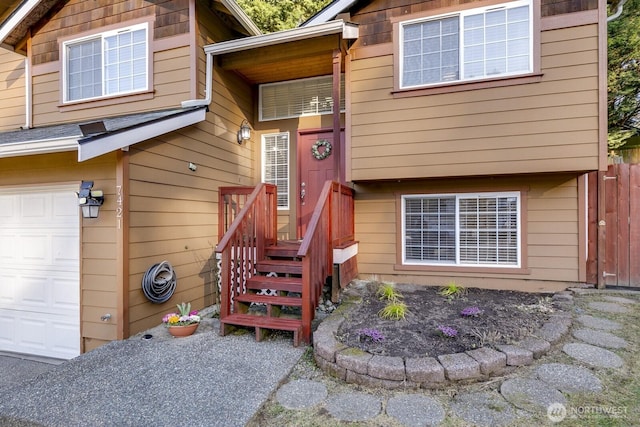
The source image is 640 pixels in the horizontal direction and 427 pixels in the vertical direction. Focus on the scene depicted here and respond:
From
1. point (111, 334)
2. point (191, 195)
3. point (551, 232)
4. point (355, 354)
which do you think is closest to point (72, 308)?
point (111, 334)

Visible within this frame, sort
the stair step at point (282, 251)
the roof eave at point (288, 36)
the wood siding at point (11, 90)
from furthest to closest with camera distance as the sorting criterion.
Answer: the wood siding at point (11, 90)
the roof eave at point (288, 36)
the stair step at point (282, 251)

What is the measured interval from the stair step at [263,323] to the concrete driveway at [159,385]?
0.37 feet

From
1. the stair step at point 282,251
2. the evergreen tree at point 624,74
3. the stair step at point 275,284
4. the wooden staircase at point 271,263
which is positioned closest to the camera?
the wooden staircase at point 271,263

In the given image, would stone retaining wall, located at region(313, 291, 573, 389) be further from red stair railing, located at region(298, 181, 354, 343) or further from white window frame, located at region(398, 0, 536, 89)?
white window frame, located at region(398, 0, 536, 89)

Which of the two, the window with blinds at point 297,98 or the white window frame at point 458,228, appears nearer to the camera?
the white window frame at point 458,228

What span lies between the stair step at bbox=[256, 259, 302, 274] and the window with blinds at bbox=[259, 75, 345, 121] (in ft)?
9.73

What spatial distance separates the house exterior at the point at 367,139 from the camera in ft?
12.6

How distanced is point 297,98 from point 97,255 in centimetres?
395

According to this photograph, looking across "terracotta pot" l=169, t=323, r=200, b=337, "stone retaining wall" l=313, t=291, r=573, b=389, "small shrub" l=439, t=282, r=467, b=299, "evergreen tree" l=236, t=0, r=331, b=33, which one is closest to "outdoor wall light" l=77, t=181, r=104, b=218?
"terracotta pot" l=169, t=323, r=200, b=337

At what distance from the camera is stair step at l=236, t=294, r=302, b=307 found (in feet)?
11.6

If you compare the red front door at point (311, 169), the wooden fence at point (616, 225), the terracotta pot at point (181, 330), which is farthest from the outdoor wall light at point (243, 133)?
the wooden fence at point (616, 225)

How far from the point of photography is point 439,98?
14.2 ft

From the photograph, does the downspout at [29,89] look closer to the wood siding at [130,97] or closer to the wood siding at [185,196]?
the wood siding at [130,97]

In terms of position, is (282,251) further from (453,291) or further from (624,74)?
(624,74)
